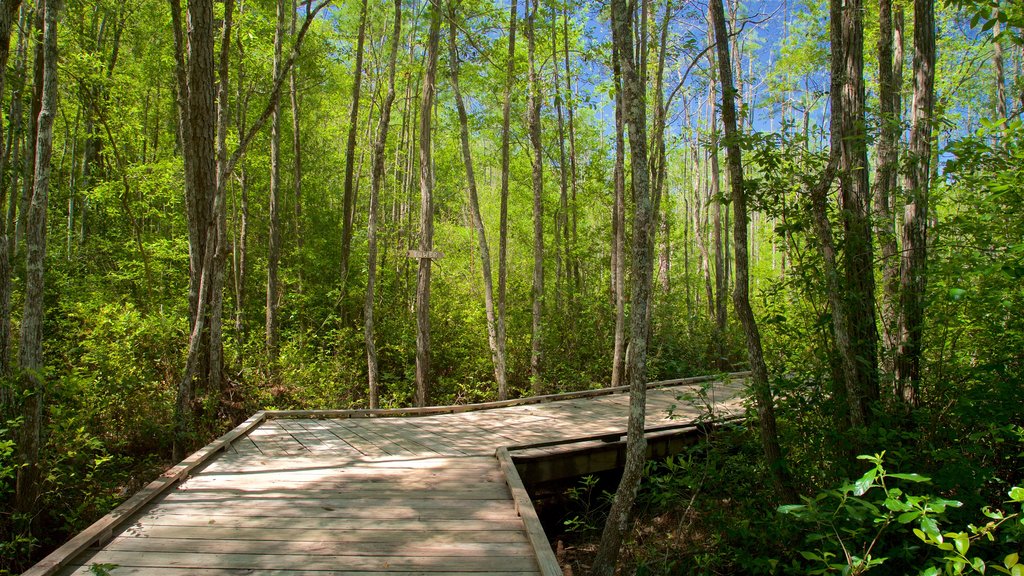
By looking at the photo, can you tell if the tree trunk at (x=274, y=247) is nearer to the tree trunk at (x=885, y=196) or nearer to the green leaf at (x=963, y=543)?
the tree trunk at (x=885, y=196)

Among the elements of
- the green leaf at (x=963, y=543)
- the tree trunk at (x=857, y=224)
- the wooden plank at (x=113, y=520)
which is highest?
the tree trunk at (x=857, y=224)

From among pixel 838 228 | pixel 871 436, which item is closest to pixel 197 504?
pixel 871 436

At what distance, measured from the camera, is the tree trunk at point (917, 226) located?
179 inches

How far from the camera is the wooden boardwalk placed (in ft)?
11.3

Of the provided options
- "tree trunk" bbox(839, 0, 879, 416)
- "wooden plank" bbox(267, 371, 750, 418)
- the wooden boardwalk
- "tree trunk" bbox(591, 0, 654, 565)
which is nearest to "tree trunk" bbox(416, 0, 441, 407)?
"wooden plank" bbox(267, 371, 750, 418)

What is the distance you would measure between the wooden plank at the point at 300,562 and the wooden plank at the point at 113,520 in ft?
0.44

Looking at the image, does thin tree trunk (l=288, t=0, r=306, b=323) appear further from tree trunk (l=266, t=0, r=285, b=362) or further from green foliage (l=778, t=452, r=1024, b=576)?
green foliage (l=778, t=452, r=1024, b=576)

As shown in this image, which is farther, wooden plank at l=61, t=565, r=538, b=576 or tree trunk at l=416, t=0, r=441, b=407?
tree trunk at l=416, t=0, r=441, b=407

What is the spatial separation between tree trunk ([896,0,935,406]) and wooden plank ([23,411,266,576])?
5.85 metres

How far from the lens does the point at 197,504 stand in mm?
4359

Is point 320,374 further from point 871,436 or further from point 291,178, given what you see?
point 871,436

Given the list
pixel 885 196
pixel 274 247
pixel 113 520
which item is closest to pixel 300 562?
pixel 113 520

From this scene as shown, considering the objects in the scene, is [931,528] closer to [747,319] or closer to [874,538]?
[874,538]

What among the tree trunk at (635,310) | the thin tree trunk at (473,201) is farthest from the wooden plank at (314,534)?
the thin tree trunk at (473,201)
